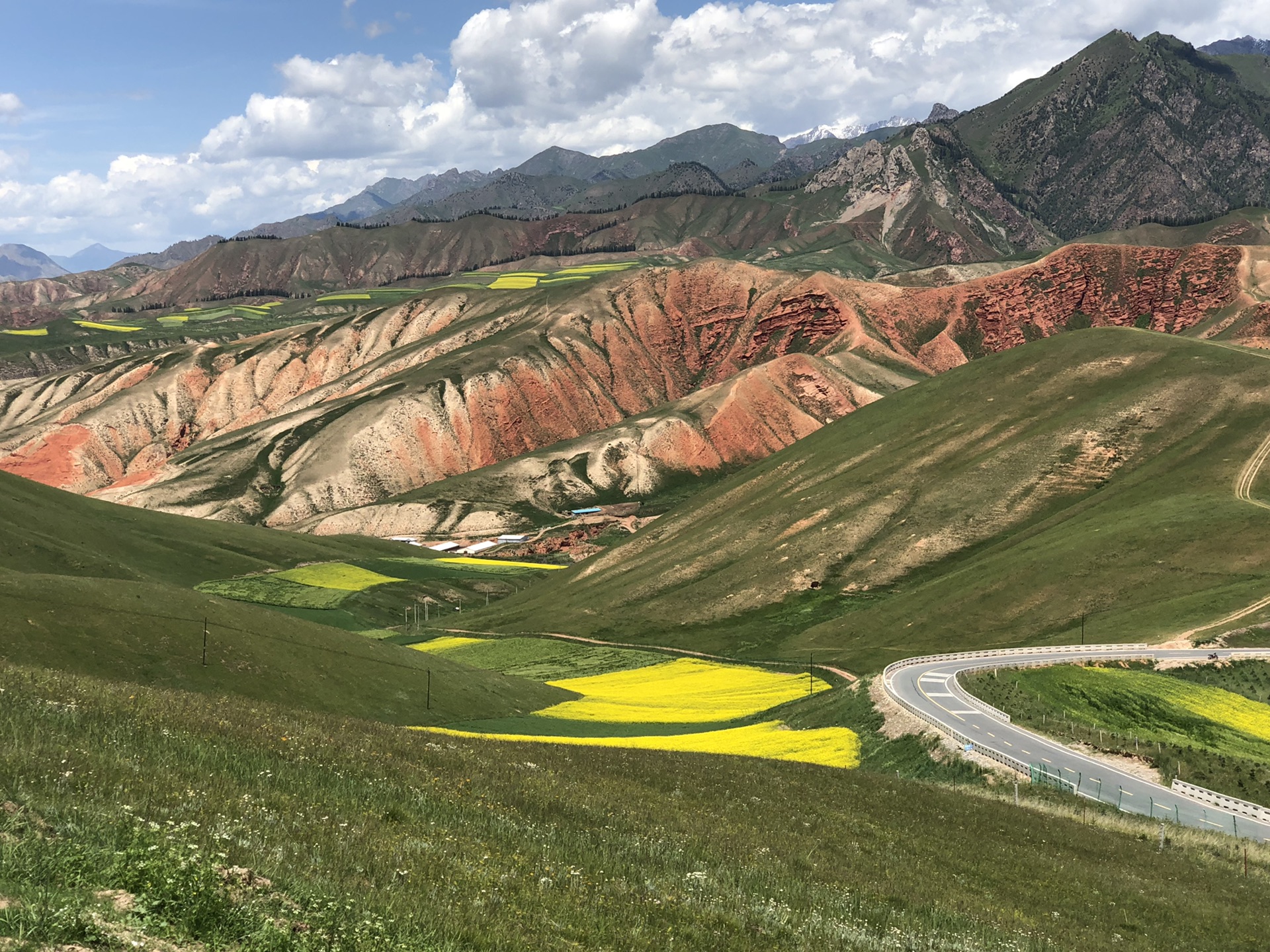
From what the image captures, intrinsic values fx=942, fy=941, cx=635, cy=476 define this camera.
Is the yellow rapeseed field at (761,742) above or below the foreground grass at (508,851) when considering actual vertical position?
below

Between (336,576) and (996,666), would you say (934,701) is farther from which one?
(336,576)

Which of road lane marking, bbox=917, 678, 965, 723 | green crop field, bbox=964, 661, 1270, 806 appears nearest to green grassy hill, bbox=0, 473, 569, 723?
road lane marking, bbox=917, 678, 965, 723

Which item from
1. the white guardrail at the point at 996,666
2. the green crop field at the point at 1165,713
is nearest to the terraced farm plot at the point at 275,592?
the white guardrail at the point at 996,666

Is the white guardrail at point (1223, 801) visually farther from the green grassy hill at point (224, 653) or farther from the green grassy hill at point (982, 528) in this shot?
the green grassy hill at point (224, 653)

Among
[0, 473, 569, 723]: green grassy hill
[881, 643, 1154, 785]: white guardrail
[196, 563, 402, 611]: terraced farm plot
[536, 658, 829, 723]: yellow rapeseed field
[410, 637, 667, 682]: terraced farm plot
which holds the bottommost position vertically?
[410, 637, 667, 682]: terraced farm plot

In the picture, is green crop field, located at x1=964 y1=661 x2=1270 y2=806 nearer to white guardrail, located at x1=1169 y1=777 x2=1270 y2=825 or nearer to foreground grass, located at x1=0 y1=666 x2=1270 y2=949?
white guardrail, located at x1=1169 y1=777 x2=1270 y2=825

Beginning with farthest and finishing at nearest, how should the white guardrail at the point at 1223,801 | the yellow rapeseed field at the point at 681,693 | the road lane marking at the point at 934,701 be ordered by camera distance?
the yellow rapeseed field at the point at 681,693 → the road lane marking at the point at 934,701 → the white guardrail at the point at 1223,801

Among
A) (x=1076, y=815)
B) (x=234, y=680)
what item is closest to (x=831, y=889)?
(x=1076, y=815)
